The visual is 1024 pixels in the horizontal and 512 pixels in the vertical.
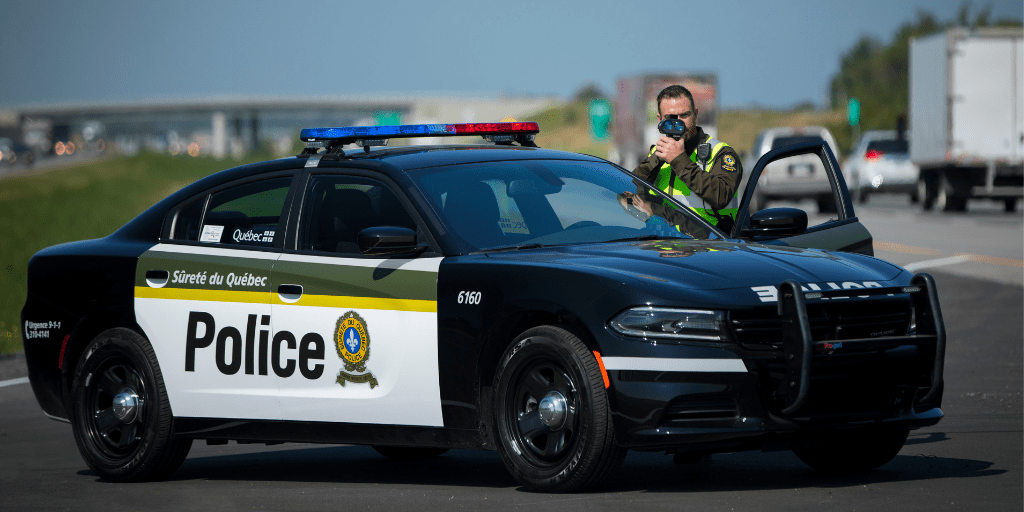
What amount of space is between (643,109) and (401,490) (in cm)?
4679

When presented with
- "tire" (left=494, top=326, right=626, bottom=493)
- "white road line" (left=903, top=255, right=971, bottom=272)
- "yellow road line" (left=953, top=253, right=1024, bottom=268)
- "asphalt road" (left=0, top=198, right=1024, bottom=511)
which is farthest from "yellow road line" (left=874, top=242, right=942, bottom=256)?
"tire" (left=494, top=326, right=626, bottom=493)

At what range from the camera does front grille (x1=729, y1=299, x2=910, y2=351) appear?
5898 mm

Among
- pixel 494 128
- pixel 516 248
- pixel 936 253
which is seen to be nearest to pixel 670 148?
pixel 494 128

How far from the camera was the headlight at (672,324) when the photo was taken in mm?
5859

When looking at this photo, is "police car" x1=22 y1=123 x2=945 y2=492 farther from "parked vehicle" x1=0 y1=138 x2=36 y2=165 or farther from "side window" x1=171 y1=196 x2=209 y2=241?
"parked vehicle" x1=0 y1=138 x2=36 y2=165

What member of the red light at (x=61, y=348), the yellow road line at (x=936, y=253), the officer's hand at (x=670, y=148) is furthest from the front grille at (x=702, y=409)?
the yellow road line at (x=936, y=253)

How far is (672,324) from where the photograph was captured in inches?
232

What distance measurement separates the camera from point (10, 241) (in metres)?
30.2

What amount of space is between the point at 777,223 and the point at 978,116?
27.5 meters

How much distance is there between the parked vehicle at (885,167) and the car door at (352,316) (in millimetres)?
34142

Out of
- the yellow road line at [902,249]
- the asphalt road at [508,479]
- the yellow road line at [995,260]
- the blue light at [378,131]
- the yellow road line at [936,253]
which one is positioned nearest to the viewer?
the asphalt road at [508,479]

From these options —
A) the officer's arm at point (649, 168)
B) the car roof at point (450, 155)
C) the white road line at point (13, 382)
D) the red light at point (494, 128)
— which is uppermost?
the red light at point (494, 128)

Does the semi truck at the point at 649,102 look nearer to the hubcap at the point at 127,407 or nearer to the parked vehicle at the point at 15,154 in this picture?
the hubcap at the point at 127,407

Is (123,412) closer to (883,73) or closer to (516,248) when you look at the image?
(516,248)
